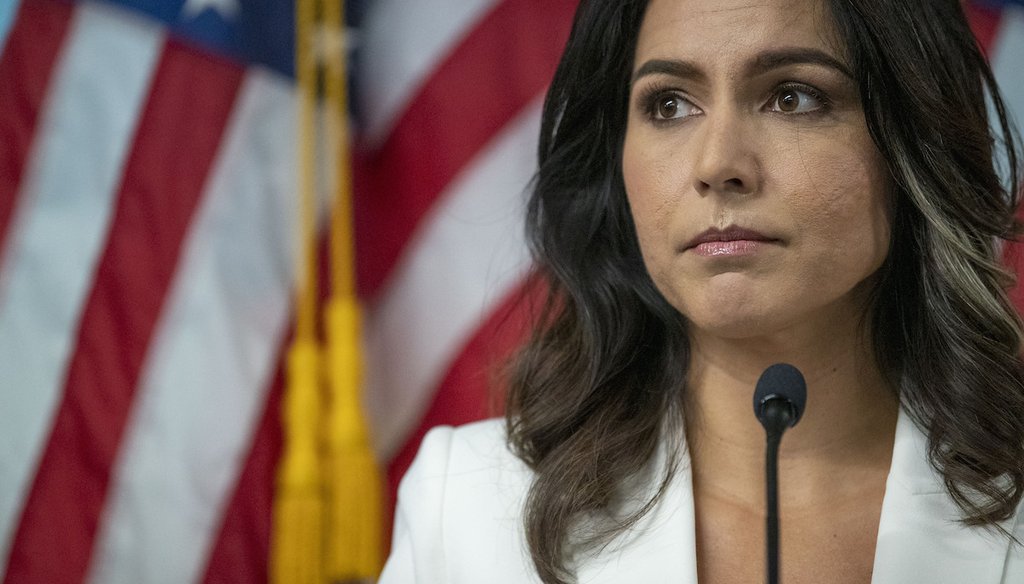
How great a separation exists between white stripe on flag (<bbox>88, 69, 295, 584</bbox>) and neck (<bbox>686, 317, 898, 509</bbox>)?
102cm

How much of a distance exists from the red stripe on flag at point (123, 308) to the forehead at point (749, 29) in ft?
3.57

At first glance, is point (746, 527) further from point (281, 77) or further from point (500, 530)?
point (281, 77)

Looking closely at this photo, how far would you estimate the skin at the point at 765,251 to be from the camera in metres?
1.20

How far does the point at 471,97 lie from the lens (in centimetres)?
222

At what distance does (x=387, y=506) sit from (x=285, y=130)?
2.50ft

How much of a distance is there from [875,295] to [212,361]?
1.21m

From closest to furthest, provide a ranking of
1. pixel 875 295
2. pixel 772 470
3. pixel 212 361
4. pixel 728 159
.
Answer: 1. pixel 772 470
2. pixel 728 159
3. pixel 875 295
4. pixel 212 361

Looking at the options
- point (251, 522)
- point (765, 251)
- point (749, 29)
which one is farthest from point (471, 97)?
point (765, 251)

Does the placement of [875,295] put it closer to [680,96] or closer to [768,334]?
[768,334]

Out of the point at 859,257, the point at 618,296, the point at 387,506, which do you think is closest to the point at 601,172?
the point at 618,296

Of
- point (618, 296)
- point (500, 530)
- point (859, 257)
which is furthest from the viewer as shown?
point (618, 296)

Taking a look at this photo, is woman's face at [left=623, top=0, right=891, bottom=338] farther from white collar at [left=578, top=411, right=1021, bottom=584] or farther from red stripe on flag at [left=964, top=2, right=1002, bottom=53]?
red stripe on flag at [left=964, top=2, right=1002, bottom=53]

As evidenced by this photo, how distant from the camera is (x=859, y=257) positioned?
1.25m

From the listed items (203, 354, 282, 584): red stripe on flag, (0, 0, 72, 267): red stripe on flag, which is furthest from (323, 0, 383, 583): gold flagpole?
(0, 0, 72, 267): red stripe on flag
